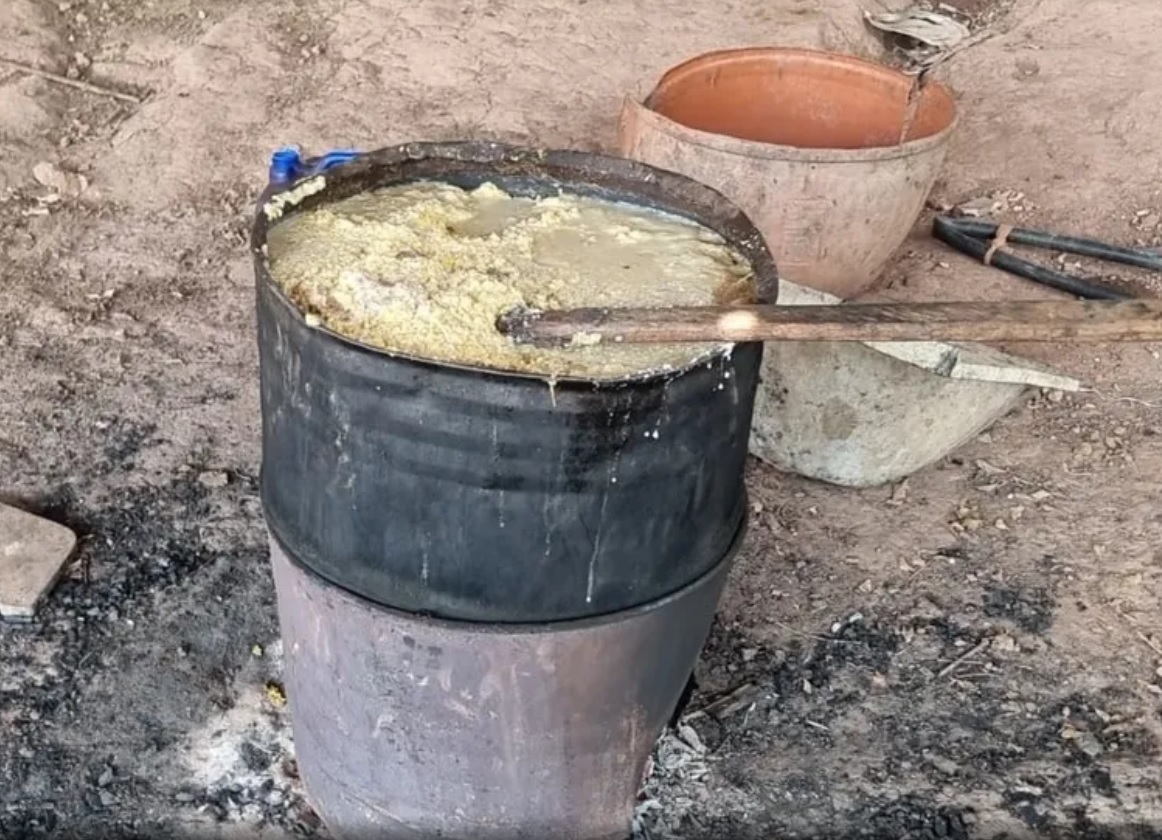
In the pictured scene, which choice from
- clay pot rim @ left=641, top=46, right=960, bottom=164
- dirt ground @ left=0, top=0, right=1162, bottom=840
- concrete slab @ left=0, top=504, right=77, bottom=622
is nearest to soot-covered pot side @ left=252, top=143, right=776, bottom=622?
dirt ground @ left=0, top=0, right=1162, bottom=840

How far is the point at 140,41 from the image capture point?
471 cm

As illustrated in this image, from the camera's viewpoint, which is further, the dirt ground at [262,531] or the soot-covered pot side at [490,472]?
the dirt ground at [262,531]

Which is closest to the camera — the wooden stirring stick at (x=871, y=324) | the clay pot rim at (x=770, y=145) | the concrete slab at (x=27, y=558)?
the wooden stirring stick at (x=871, y=324)

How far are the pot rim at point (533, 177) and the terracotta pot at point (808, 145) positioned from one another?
966mm

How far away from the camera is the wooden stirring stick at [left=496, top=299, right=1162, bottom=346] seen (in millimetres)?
1585

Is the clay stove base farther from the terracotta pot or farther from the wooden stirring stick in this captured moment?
the terracotta pot

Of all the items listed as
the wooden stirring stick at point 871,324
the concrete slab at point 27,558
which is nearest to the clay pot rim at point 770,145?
the wooden stirring stick at point 871,324

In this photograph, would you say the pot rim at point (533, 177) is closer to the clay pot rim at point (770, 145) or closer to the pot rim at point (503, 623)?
the pot rim at point (503, 623)

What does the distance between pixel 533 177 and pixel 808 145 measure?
1.60 meters

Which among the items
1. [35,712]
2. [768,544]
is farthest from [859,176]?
[35,712]

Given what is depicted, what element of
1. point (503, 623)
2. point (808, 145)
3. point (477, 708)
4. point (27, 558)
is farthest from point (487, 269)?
point (808, 145)

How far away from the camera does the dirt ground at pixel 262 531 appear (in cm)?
243

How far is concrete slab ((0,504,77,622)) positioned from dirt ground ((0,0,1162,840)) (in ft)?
0.15

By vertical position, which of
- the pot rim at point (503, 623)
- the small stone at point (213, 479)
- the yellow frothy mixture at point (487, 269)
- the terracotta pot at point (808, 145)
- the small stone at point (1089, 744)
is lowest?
the small stone at point (213, 479)
